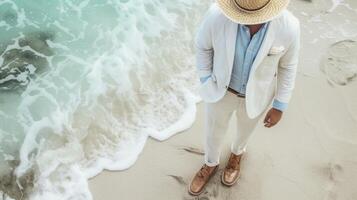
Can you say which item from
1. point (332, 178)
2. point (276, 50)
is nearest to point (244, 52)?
point (276, 50)

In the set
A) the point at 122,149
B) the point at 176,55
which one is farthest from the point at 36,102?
the point at 176,55

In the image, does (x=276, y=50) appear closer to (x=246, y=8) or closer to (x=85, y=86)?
(x=246, y=8)

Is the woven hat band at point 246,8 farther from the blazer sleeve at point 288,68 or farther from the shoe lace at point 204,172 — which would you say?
the shoe lace at point 204,172

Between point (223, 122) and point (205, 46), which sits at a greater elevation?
point (205, 46)

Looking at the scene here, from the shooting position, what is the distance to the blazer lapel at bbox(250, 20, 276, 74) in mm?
2346

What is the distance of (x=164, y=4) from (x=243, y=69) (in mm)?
3447

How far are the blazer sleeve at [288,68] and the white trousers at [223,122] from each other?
0.25 m

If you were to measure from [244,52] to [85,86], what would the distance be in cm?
261

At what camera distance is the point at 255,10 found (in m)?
2.28

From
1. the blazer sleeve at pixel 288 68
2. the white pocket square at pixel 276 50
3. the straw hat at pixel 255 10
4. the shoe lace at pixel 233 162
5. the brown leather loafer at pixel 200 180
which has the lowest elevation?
the brown leather loafer at pixel 200 180

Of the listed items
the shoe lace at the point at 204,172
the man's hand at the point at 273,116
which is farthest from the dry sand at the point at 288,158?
the man's hand at the point at 273,116

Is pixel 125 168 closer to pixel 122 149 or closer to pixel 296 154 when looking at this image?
pixel 122 149

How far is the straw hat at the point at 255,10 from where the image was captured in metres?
2.26

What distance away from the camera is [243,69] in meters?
2.56
